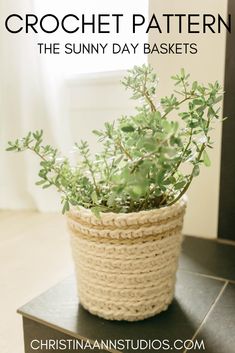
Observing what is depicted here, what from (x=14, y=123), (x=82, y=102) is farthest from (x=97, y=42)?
(x=14, y=123)

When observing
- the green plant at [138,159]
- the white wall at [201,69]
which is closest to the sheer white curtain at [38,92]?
the white wall at [201,69]

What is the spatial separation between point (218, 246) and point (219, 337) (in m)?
0.38

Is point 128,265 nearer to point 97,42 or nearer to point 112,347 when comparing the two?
point 112,347

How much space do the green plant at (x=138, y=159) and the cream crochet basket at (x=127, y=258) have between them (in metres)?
0.03

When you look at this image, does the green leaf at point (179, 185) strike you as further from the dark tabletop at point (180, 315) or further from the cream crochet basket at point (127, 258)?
the dark tabletop at point (180, 315)

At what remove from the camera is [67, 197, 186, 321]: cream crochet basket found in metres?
0.54

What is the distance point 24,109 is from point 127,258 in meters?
1.21

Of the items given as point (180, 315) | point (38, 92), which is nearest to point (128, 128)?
point (180, 315)

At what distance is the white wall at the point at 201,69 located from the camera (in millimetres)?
880

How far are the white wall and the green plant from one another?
332mm

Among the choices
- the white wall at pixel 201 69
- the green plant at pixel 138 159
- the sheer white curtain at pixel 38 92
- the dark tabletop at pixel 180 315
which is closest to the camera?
the green plant at pixel 138 159

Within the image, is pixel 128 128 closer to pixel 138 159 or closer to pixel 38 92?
pixel 138 159

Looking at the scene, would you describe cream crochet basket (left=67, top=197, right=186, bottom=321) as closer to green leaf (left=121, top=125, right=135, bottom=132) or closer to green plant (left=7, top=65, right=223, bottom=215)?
green plant (left=7, top=65, right=223, bottom=215)

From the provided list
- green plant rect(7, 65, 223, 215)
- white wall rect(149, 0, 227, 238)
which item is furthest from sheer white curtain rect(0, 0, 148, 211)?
green plant rect(7, 65, 223, 215)
